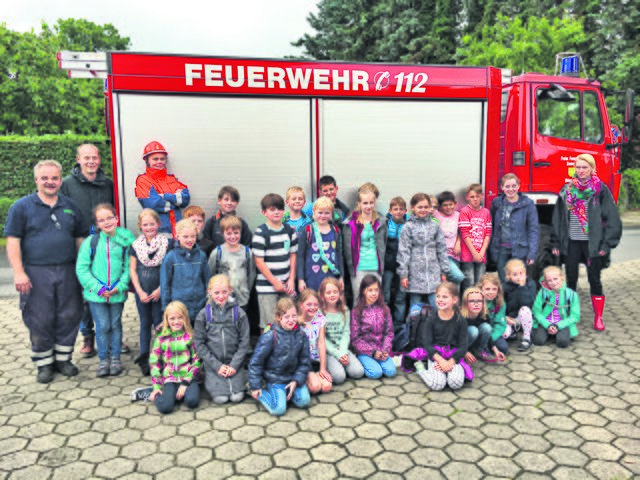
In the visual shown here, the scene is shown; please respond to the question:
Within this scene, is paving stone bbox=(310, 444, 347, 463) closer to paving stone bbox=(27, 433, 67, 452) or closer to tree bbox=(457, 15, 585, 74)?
paving stone bbox=(27, 433, 67, 452)

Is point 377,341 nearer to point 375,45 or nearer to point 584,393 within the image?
point 584,393

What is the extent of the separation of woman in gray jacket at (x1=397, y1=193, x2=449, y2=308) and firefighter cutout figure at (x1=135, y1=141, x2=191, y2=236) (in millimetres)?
2181

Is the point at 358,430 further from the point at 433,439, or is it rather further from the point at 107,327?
the point at 107,327

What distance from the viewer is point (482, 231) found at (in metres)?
5.84

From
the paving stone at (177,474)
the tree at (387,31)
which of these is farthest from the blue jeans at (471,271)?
the tree at (387,31)

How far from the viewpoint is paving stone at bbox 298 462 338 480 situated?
3.19m

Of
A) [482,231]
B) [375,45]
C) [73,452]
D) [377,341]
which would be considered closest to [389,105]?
[482,231]

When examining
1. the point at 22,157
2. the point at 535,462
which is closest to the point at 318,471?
the point at 535,462

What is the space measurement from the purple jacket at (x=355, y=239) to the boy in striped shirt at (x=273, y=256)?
539 millimetres

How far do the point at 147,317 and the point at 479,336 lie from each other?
3.01 m

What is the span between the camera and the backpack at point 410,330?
4.79m

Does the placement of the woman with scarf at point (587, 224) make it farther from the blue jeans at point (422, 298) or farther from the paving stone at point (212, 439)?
the paving stone at point (212, 439)

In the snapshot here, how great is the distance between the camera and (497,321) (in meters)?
5.16

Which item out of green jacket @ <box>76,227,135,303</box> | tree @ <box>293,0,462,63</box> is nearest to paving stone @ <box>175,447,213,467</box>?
green jacket @ <box>76,227,135,303</box>
